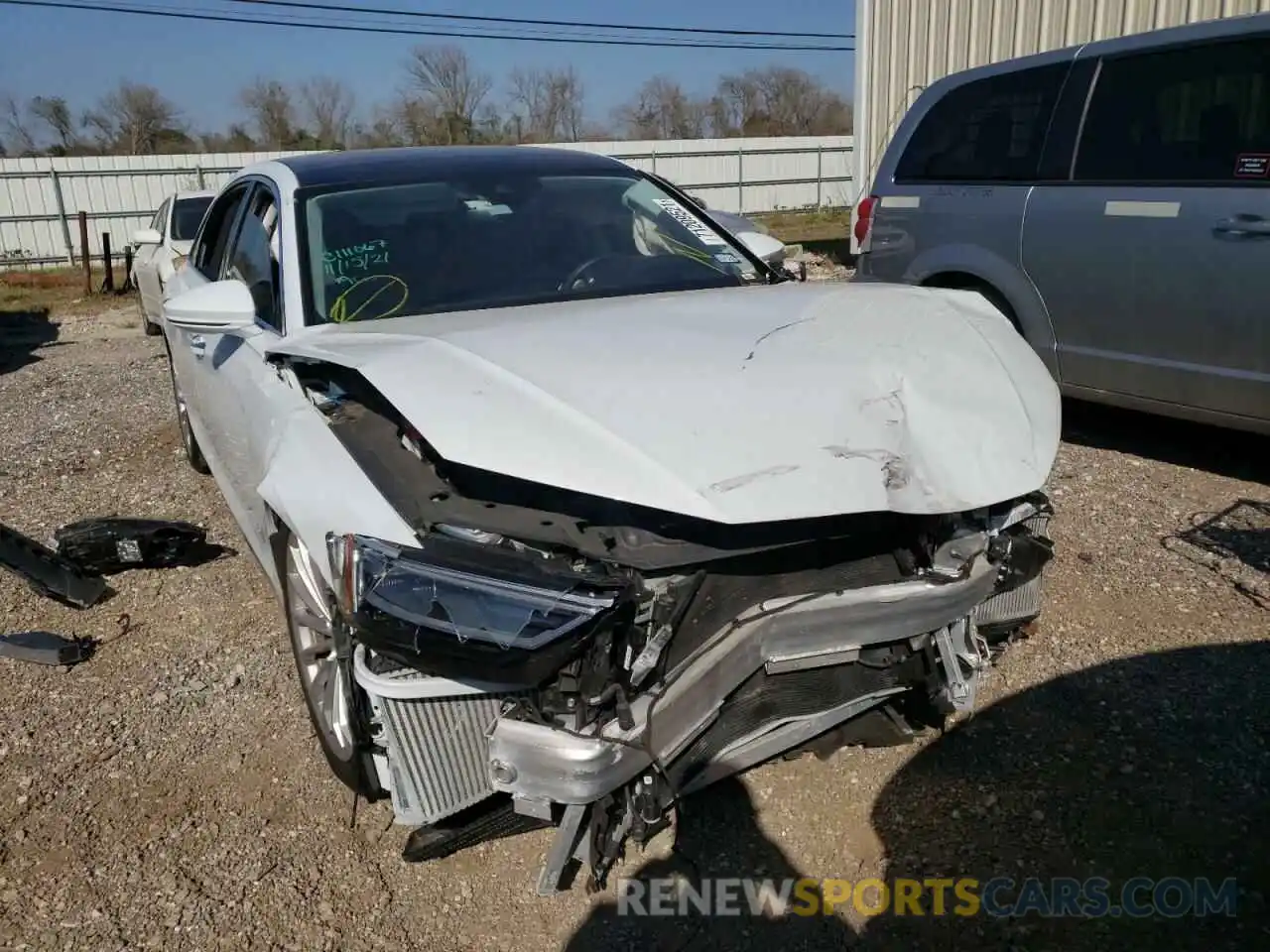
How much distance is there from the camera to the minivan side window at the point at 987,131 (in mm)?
5156

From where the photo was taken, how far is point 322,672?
2.81 metres

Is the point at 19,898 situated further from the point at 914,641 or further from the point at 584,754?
the point at 914,641

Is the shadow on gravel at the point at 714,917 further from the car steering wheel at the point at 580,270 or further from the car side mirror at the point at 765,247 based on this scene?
the car side mirror at the point at 765,247

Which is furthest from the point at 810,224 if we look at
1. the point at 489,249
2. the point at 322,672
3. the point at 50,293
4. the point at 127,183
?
the point at 322,672

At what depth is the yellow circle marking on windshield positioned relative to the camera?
10.1 feet

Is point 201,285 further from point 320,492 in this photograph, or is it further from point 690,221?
point 320,492

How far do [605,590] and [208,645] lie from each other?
2.37m

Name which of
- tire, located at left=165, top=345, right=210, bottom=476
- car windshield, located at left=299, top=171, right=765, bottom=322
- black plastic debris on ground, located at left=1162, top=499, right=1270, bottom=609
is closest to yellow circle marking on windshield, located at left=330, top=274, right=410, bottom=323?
car windshield, located at left=299, top=171, right=765, bottom=322

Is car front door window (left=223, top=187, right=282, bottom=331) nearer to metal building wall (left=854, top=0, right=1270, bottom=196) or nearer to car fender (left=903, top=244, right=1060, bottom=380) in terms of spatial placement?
car fender (left=903, top=244, right=1060, bottom=380)

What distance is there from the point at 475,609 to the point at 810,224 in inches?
904

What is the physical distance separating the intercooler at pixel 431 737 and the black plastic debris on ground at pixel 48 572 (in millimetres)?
2539

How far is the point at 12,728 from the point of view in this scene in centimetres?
323

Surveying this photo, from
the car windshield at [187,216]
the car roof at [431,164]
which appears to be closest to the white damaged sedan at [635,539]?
the car roof at [431,164]

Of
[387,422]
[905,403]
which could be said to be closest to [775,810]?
[905,403]
